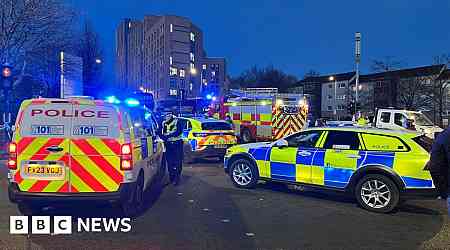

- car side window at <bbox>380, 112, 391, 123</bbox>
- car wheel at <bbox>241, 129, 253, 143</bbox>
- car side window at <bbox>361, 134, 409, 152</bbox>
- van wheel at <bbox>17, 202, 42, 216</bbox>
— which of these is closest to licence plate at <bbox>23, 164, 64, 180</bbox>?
van wheel at <bbox>17, 202, 42, 216</bbox>

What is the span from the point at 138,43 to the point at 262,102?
107796mm

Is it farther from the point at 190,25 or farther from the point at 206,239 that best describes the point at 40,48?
the point at 190,25

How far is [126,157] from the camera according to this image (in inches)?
241

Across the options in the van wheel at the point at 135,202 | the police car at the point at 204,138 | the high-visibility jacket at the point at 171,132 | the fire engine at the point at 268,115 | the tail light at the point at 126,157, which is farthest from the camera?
the fire engine at the point at 268,115

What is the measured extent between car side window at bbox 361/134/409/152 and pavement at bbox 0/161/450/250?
106cm

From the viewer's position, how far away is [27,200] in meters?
6.02

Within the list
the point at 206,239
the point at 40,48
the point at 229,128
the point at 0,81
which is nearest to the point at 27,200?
the point at 206,239

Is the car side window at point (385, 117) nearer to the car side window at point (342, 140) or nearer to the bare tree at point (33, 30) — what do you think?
the car side window at point (342, 140)

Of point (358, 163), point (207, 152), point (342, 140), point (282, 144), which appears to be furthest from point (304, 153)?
point (207, 152)

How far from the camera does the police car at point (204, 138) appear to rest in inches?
519

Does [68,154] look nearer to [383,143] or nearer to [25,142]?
[25,142]

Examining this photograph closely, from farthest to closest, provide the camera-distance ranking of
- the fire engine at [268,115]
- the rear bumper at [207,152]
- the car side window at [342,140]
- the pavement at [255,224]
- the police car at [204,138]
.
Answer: the fire engine at [268,115] < the rear bumper at [207,152] < the police car at [204,138] < the car side window at [342,140] < the pavement at [255,224]

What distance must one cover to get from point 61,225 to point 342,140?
481 cm

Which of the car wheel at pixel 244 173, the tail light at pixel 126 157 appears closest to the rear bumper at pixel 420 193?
the car wheel at pixel 244 173
